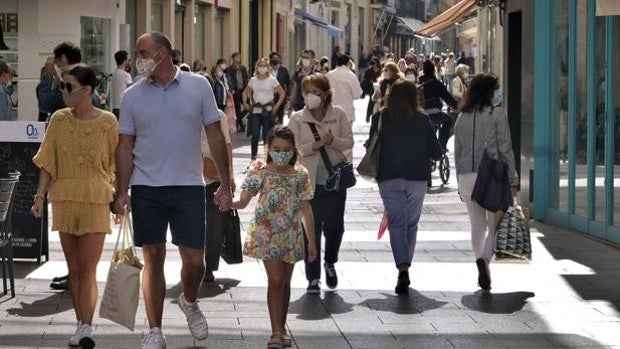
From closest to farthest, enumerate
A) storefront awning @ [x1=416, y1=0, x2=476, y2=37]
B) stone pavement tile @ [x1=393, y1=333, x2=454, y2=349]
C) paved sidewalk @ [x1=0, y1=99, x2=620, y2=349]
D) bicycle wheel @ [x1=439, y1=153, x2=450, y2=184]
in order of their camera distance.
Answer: stone pavement tile @ [x1=393, y1=333, x2=454, y2=349] → paved sidewalk @ [x1=0, y1=99, x2=620, y2=349] → bicycle wheel @ [x1=439, y1=153, x2=450, y2=184] → storefront awning @ [x1=416, y1=0, x2=476, y2=37]

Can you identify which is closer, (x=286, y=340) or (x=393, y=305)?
(x=286, y=340)

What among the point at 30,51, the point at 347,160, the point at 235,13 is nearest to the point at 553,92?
the point at 347,160

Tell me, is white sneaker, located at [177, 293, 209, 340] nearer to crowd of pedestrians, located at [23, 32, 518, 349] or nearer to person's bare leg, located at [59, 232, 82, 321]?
crowd of pedestrians, located at [23, 32, 518, 349]

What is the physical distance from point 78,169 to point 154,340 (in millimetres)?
1218

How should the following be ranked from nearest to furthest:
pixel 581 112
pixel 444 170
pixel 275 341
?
pixel 275 341
pixel 581 112
pixel 444 170

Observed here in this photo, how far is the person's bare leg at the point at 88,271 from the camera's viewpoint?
367 inches

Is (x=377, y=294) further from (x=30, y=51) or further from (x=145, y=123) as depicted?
(x=30, y=51)

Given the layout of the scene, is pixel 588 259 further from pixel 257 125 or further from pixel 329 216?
pixel 257 125

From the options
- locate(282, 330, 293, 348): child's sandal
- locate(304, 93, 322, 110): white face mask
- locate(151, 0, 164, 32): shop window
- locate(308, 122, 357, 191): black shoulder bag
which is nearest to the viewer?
locate(282, 330, 293, 348): child's sandal

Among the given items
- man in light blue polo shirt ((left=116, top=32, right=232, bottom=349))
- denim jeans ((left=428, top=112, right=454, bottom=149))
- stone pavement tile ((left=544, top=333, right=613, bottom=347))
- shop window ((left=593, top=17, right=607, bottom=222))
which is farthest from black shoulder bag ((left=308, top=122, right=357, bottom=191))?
denim jeans ((left=428, top=112, right=454, bottom=149))

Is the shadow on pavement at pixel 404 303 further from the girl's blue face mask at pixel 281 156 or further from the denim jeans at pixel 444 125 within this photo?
the denim jeans at pixel 444 125

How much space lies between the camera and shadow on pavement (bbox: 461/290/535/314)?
1080 centimetres

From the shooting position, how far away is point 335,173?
11.8 m

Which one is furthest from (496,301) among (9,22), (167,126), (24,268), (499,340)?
(9,22)
